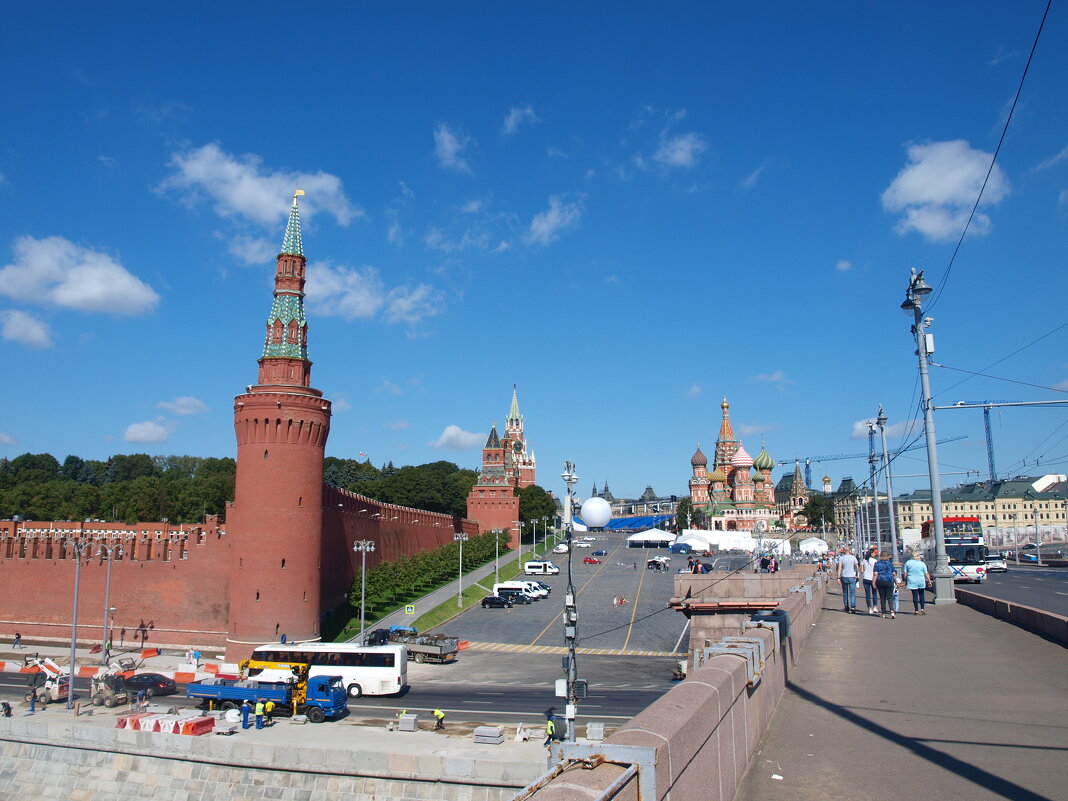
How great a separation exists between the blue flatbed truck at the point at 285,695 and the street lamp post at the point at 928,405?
1857 cm

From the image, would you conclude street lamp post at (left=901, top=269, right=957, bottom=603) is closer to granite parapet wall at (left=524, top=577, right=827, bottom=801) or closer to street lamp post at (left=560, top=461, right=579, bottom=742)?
street lamp post at (left=560, top=461, right=579, bottom=742)

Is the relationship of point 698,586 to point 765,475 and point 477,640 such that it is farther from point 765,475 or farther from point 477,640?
point 765,475

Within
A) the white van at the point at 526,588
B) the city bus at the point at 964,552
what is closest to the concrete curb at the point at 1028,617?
the city bus at the point at 964,552

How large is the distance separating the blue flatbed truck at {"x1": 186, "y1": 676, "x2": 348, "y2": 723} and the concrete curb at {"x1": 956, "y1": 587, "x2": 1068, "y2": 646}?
1922 cm

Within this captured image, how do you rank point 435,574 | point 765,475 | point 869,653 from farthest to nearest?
point 765,475 → point 435,574 → point 869,653

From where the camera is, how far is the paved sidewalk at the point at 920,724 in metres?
6.46

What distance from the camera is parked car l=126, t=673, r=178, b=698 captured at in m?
30.9

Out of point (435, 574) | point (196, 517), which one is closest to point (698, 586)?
point (435, 574)

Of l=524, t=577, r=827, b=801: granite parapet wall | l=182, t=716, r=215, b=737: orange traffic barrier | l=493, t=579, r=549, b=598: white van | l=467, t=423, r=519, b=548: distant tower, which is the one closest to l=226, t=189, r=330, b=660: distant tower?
l=182, t=716, r=215, b=737: orange traffic barrier

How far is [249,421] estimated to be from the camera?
43.5 metres

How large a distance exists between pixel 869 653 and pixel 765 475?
140 m

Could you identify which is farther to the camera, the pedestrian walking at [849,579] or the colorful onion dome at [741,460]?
the colorful onion dome at [741,460]

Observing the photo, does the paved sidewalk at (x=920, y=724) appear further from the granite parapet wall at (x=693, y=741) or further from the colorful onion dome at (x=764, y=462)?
the colorful onion dome at (x=764, y=462)

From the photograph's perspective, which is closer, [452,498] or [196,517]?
[196,517]
